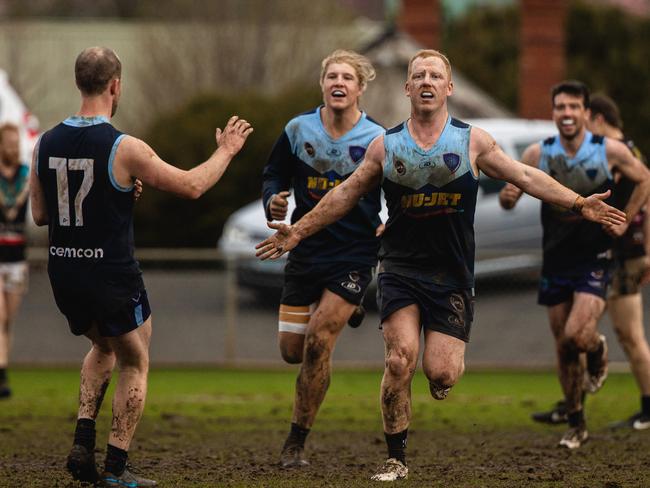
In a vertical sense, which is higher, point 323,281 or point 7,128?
point 7,128

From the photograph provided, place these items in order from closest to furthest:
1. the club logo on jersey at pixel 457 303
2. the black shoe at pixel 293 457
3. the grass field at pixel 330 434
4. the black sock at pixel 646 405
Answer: the club logo on jersey at pixel 457 303 < the grass field at pixel 330 434 < the black shoe at pixel 293 457 < the black sock at pixel 646 405

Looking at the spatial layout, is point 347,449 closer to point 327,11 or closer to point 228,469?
point 228,469

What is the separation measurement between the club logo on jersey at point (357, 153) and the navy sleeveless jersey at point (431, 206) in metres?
0.93

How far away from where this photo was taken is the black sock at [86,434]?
761cm

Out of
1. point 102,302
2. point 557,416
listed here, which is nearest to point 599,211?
point 102,302

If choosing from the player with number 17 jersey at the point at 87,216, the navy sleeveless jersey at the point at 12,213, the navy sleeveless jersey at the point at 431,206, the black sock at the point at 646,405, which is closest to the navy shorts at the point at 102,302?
the player with number 17 jersey at the point at 87,216

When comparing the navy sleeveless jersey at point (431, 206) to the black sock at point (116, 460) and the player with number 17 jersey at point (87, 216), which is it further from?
the black sock at point (116, 460)

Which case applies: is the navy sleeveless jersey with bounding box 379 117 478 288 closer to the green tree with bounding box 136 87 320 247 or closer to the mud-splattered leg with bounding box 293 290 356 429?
the mud-splattered leg with bounding box 293 290 356 429

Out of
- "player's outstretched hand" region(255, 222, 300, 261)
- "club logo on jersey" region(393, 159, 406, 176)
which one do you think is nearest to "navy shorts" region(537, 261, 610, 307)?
"club logo on jersey" region(393, 159, 406, 176)

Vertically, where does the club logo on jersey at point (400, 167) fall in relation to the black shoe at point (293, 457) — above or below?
above

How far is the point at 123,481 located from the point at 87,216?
59.4 inches

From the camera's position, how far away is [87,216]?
7465mm

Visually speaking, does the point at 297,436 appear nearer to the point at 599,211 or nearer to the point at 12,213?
the point at 599,211

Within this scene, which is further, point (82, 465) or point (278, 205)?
point (278, 205)
